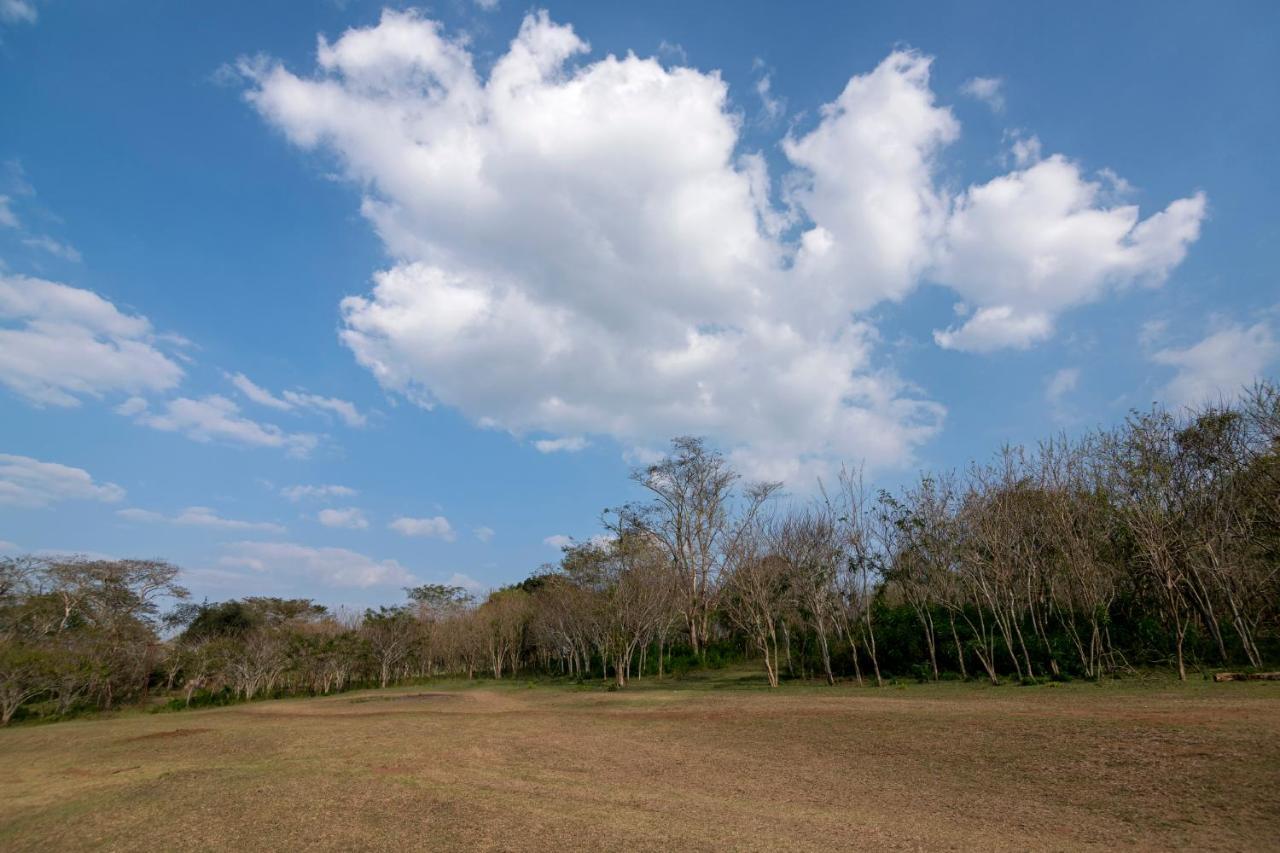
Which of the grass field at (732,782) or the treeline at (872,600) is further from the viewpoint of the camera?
the treeline at (872,600)

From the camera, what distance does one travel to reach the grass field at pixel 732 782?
26.4 ft

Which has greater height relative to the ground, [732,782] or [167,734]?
[167,734]

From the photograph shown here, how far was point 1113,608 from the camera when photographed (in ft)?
74.2

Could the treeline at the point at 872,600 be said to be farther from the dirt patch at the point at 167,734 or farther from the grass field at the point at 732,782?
the dirt patch at the point at 167,734

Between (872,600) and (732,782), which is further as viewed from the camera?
(872,600)

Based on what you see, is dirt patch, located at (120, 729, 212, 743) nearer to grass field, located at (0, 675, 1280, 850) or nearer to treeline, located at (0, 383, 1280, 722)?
grass field, located at (0, 675, 1280, 850)

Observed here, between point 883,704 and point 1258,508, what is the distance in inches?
570

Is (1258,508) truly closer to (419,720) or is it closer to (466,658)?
(419,720)

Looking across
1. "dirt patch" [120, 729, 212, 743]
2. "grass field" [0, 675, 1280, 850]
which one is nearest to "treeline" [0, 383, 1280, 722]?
"grass field" [0, 675, 1280, 850]

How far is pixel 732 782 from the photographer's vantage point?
1097cm

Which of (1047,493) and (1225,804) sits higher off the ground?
(1047,493)

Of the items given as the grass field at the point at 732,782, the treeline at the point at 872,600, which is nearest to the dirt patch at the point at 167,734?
the grass field at the point at 732,782

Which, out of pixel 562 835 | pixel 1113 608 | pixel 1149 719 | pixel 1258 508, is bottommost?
pixel 562 835

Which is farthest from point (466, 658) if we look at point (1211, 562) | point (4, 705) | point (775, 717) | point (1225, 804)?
point (1225, 804)
